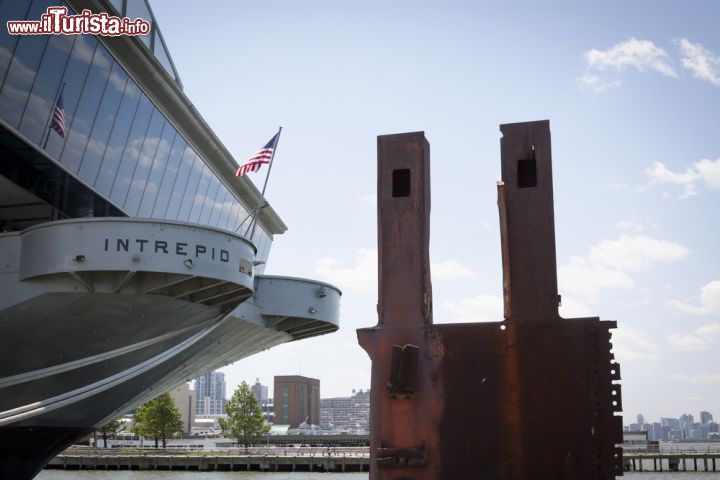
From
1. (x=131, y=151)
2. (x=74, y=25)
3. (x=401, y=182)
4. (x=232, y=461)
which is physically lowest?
(x=232, y=461)

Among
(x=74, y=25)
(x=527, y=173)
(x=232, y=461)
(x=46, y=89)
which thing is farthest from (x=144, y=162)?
(x=232, y=461)

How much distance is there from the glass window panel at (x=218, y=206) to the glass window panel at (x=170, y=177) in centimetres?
532

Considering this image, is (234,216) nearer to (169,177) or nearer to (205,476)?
(169,177)

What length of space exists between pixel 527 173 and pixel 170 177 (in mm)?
26034

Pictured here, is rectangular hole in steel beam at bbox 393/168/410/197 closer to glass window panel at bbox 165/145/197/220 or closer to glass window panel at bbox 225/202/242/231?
glass window panel at bbox 165/145/197/220

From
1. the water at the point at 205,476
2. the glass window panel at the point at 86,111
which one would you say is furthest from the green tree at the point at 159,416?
the glass window panel at the point at 86,111

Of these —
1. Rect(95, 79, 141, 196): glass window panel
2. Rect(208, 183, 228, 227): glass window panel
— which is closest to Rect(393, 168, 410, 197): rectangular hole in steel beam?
Rect(95, 79, 141, 196): glass window panel

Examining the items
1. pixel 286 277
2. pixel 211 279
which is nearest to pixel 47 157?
pixel 211 279

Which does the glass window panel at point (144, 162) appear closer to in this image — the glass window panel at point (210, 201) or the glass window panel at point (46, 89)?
the glass window panel at point (46, 89)

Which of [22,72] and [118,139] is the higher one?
[22,72]

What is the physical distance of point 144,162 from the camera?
29062mm

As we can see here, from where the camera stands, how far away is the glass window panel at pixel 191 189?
3341 cm

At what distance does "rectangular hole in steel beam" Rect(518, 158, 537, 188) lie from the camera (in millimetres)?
7105

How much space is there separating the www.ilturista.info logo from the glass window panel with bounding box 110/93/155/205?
2941 millimetres
